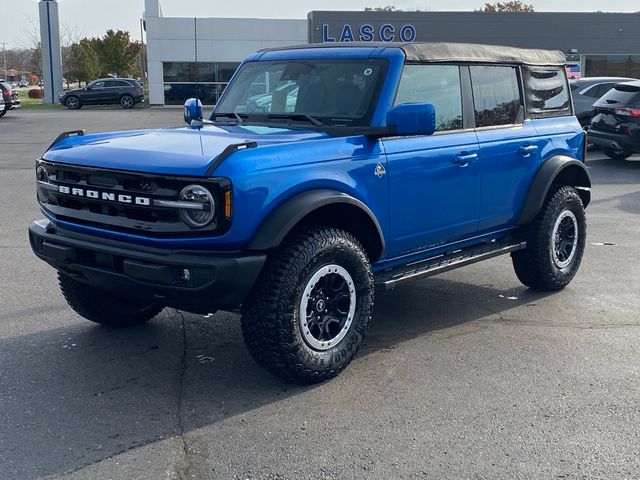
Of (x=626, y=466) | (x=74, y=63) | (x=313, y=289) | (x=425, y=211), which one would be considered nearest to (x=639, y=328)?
(x=425, y=211)

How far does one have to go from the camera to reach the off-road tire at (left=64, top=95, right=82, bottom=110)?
40062 millimetres

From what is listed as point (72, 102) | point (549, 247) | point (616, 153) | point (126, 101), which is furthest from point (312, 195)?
point (72, 102)

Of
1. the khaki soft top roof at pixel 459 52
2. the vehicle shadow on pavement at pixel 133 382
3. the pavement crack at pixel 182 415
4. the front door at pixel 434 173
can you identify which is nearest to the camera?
the pavement crack at pixel 182 415

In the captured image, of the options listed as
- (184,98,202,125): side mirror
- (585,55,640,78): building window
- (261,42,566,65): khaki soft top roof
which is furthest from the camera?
(585,55,640,78): building window

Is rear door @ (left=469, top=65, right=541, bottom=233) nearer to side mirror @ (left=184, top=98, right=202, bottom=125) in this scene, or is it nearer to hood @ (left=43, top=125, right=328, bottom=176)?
hood @ (left=43, top=125, right=328, bottom=176)

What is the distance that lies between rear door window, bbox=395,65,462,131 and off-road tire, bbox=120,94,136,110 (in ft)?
120

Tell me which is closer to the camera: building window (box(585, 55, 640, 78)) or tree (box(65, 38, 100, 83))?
building window (box(585, 55, 640, 78))

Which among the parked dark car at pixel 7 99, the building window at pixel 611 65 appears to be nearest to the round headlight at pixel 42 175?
the parked dark car at pixel 7 99

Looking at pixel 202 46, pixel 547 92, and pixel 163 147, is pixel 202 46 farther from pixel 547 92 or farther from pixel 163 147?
pixel 163 147

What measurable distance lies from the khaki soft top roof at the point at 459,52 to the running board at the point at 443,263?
4.55 feet

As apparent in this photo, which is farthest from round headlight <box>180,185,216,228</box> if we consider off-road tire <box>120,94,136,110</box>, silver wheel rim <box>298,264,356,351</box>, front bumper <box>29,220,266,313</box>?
off-road tire <box>120,94,136,110</box>

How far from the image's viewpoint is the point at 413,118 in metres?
4.76

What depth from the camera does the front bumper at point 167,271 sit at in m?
4.00

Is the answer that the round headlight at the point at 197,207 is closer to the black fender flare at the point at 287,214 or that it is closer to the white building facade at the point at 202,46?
the black fender flare at the point at 287,214
